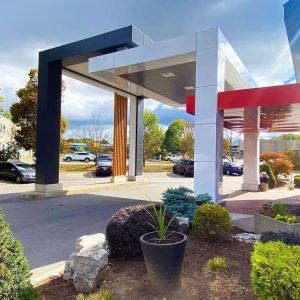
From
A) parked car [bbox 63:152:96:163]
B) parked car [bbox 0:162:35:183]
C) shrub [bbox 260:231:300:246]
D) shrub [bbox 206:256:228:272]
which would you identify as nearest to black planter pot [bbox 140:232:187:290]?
shrub [bbox 206:256:228:272]

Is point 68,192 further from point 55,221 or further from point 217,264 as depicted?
point 217,264

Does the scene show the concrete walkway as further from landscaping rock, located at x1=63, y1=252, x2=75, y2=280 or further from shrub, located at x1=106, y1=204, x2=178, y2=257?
landscaping rock, located at x1=63, y1=252, x2=75, y2=280

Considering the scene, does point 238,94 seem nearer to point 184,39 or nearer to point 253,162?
point 184,39

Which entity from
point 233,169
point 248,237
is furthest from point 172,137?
point 248,237

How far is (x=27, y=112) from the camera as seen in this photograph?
86.0 ft

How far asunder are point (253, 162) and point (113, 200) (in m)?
7.93

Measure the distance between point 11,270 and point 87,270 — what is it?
140 centimetres

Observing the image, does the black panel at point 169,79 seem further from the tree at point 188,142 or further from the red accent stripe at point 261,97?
the tree at point 188,142

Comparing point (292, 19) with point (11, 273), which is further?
point (292, 19)

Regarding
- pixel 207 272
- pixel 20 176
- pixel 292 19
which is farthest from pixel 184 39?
pixel 20 176

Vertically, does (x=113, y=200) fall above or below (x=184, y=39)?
below

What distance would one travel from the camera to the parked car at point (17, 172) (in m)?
21.3

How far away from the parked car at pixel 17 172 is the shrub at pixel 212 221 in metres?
17.9

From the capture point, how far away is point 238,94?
868cm
